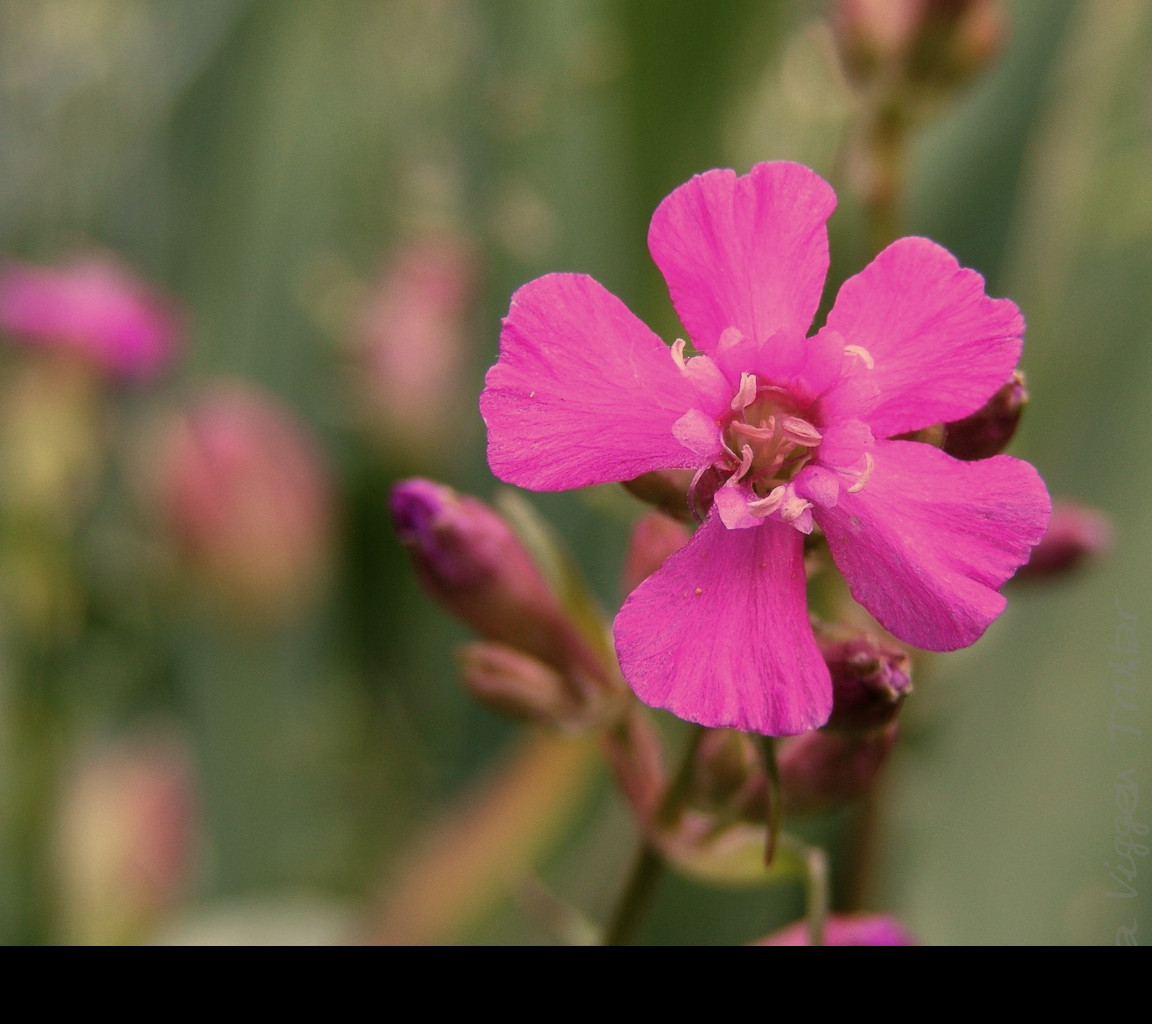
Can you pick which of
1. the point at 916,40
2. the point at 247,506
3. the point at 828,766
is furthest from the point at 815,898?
the point at 247,506

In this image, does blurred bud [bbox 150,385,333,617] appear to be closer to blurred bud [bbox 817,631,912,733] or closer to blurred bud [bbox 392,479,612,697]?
blurred bud [bbox 392,479,612,697]

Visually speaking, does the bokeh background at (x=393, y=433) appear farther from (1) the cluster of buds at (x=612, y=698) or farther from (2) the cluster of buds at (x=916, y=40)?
(1) the cluster of buds at (x=612, y=698)

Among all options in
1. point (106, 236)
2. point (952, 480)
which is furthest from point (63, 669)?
point (952, 480)

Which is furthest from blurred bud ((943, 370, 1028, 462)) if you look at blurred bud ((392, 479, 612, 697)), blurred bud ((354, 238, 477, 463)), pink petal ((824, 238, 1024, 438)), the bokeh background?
blurred bud ((354, 238, 477, 463))

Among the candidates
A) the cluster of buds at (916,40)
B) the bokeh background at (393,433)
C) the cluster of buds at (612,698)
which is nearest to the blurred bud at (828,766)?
the cluster of buds at (612,698)

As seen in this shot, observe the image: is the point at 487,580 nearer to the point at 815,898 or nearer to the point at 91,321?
the point at 815,898
